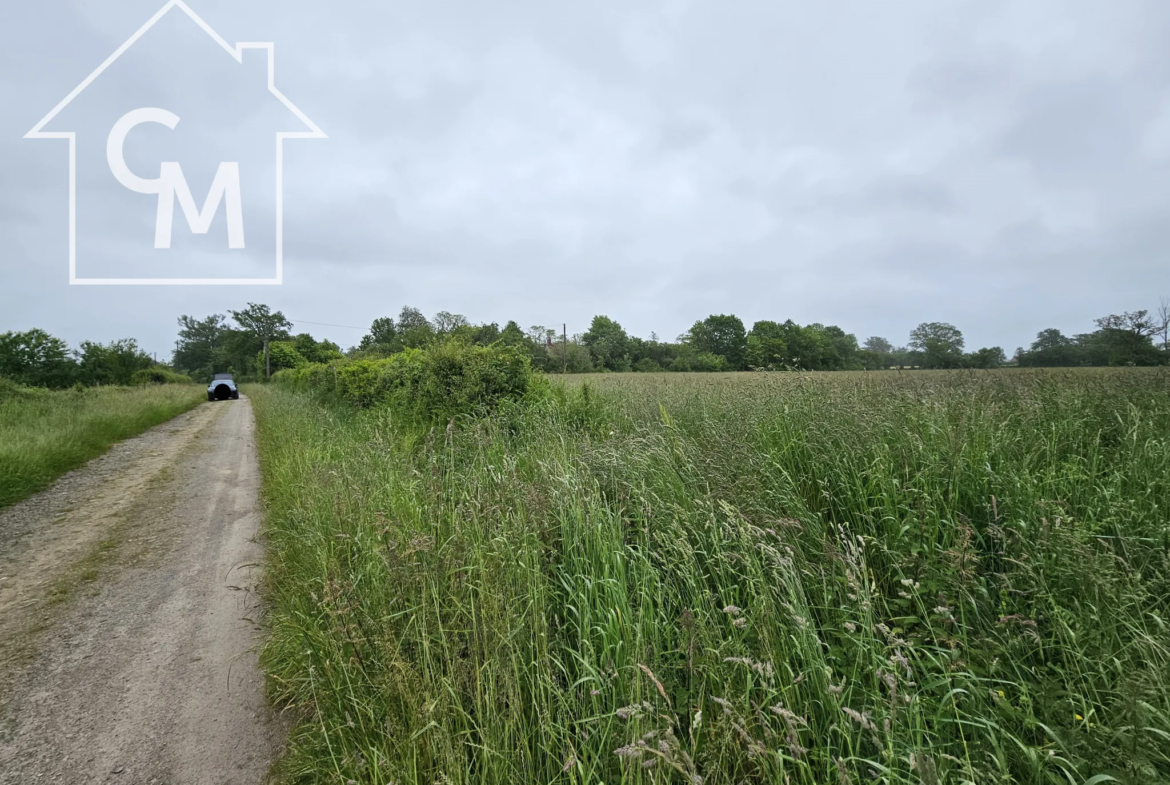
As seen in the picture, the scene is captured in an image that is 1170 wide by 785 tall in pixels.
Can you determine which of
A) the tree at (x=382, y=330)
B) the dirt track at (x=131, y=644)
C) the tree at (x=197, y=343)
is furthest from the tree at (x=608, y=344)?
the tree at (x=197, y=343)

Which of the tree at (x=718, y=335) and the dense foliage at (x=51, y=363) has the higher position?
the tree at (x=718, y=335)

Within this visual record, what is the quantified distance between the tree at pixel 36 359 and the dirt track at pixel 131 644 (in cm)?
3286

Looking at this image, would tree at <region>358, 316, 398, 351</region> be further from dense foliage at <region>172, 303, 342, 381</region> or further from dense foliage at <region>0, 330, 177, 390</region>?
dense foliage at <region>0, 330, 177, 390</region>

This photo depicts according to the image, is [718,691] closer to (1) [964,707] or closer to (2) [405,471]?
(1) [964,707]

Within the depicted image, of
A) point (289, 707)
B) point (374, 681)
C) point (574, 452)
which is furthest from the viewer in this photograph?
point (574, 452)

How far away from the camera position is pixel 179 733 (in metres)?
2.40

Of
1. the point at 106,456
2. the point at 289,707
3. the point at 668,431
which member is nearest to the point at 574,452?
the point at 668,431

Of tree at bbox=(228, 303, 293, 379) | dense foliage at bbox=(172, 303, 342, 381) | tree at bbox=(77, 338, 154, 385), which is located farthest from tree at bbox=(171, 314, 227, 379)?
tree at bbox=(77, 338, 154, 385)

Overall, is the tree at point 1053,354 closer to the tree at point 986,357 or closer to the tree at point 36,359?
the tree at point 986,357

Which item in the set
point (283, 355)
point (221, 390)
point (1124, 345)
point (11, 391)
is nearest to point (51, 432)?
point (11, 391)

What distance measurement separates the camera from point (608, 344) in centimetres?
6481

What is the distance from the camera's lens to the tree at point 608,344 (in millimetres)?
55569

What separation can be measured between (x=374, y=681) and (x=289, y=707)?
2.90 feet

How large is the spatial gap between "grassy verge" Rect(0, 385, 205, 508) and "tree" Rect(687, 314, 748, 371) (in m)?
58.5
